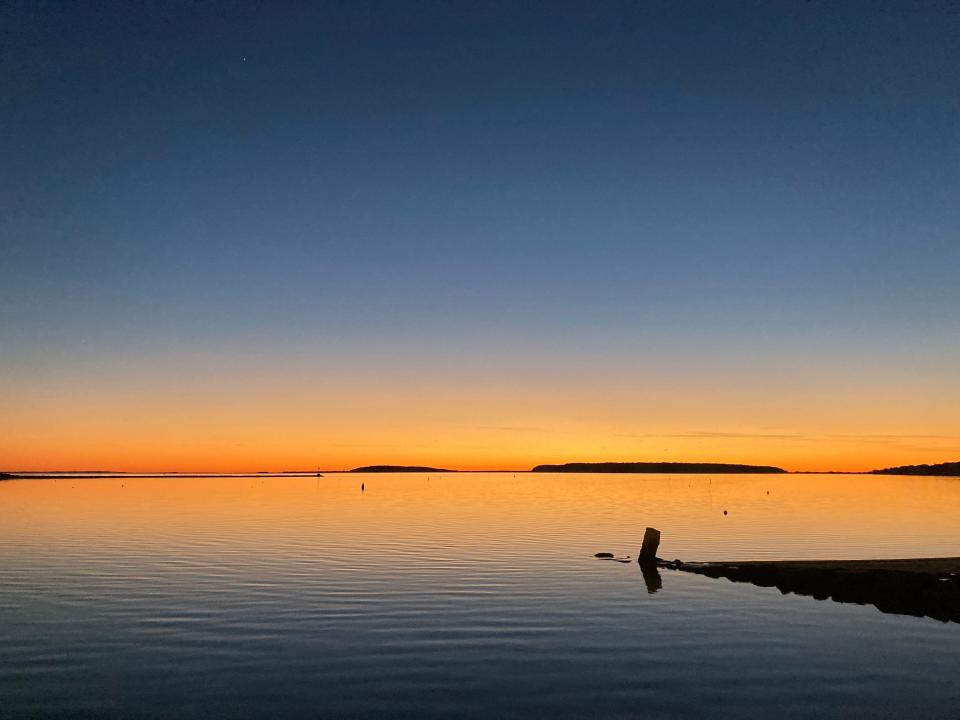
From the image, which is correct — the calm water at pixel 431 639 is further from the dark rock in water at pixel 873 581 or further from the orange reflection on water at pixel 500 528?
the orange reflection on water at pixel 500 528

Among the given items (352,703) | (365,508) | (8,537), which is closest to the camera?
(352,703)

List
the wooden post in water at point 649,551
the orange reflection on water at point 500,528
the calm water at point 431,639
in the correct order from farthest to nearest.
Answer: the orange reflection on water at point 500,528, the wooden post in water at point 649,551, the calm water at point 431,639

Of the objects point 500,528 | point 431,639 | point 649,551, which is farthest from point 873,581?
point 500,528

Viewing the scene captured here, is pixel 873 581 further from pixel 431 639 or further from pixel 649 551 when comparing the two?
pixel 431 639

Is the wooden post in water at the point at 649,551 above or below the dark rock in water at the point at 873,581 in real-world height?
above

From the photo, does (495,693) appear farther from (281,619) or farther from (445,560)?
(445,560)

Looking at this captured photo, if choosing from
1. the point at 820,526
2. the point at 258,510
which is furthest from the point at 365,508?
the point at 820,526

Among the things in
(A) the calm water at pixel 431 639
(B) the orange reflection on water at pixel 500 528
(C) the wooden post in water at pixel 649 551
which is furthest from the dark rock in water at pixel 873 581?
(B) the orange reflection on water at pixel 500 528

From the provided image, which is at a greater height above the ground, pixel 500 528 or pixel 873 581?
pixel 500 528

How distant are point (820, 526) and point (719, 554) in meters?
29.6

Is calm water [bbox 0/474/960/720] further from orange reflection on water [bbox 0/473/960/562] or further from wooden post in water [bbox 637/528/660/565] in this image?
orange reflection on water [bbox 0/473/960/562]

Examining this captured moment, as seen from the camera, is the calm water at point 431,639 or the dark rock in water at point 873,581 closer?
the calm water at point 431,639

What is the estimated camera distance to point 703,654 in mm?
24062

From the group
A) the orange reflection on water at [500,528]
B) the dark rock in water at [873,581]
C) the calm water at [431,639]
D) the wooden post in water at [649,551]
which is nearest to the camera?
the calm water at [431,639]
